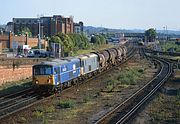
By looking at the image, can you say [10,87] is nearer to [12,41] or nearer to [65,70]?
[65,70]

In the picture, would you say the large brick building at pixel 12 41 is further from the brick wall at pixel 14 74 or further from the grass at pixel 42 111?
the grass at pixel 42 111

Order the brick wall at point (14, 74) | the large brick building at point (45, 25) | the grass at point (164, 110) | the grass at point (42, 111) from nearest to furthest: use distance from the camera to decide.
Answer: the grass at point (164, 110)
the grass at point (42, 111)
the brick wall at point (14, 74)
the large brick building at point (45, 25)

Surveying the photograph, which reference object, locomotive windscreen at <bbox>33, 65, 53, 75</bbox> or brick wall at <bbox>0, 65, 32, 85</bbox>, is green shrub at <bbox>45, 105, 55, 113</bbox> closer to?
locomotive windscreen at <bbox>33, 65, 53, 75</bbox>

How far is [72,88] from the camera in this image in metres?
38.1

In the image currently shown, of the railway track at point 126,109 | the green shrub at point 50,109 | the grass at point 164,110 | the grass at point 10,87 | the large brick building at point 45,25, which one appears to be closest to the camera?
the railway track at point 126,109

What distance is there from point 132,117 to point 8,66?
2442 centimetres

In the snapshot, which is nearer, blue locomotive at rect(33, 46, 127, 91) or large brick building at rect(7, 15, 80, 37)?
blue locomotive at rect(33, 46, 127, 91)

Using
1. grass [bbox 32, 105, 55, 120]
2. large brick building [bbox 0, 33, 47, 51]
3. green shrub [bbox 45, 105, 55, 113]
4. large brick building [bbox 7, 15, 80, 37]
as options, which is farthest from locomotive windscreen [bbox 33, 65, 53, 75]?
large brick building [bbox 7, 15, 80, 37]

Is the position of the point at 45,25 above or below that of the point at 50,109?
above

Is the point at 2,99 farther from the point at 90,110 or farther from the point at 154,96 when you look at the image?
the point at 154,96

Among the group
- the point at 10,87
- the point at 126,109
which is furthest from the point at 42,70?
the point at 126,109

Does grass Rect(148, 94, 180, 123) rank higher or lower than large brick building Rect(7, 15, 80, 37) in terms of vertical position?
lower

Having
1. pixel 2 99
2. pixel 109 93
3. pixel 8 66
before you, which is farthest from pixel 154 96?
pixel 8 66

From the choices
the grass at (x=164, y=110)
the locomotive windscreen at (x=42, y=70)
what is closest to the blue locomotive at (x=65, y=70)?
the locomotive windscreen at (x=42, y=70)
